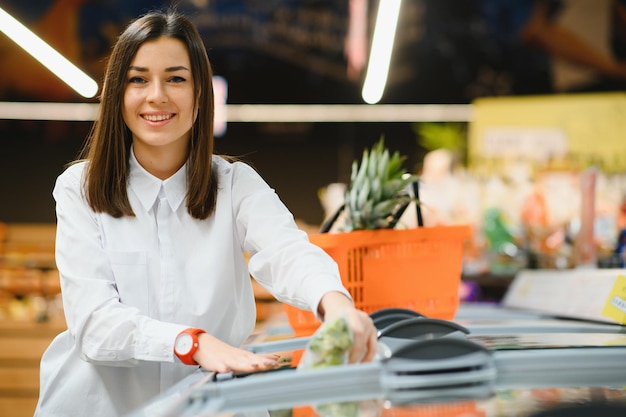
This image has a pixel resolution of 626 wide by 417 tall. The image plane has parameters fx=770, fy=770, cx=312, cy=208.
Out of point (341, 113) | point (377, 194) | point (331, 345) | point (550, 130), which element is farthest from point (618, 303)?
point (341, 113)

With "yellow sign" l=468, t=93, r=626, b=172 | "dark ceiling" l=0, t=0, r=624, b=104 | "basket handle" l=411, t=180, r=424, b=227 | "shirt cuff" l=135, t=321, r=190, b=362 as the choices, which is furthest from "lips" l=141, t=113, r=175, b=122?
"dark ceiling" l=0, t=0, r=624, b=104

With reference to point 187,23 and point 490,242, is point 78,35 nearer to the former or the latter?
point 490,242

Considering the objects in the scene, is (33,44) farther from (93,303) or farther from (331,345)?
(331,345)

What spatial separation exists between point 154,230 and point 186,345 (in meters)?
0.37

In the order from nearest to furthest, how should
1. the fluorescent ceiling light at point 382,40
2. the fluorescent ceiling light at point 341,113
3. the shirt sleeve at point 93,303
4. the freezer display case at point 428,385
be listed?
the freezer display case at point 428,385 < the shirt sleeve at point 93,303 < the fluorescent ceiling light at point 382,40 < the fluorescent ceiling light at point 341,113

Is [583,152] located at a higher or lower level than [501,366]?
higher

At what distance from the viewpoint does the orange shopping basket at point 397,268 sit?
2031 mm

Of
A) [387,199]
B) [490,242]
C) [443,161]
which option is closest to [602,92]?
[443,161]

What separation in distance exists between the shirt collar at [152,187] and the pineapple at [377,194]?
1.72 ft

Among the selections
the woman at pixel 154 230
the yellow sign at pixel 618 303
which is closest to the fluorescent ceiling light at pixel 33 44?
the woman at pixel 154 230

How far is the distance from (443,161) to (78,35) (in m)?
3.67

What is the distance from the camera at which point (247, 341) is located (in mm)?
1916

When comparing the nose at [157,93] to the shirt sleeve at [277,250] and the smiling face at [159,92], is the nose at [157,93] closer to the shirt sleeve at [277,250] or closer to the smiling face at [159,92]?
the smiling face at [159,92]

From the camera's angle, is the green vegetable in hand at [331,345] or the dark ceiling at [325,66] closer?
the green vegetable in hand at [331,345]
